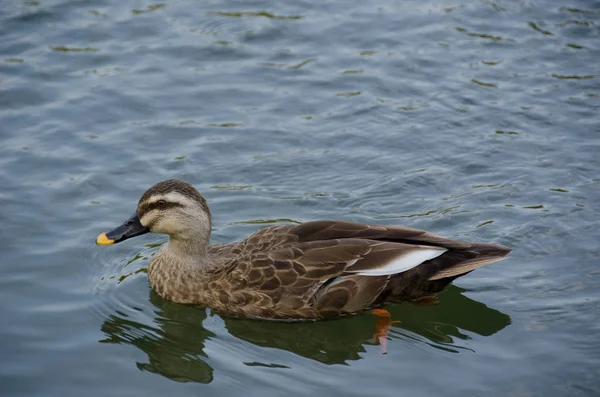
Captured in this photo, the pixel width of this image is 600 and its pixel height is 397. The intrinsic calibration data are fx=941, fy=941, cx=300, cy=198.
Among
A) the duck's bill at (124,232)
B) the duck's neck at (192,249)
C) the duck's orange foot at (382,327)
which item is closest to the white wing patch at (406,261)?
the duck's orange foot at (382,327)

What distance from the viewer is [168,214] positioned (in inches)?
368

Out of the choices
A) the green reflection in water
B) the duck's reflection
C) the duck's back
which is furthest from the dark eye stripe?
the green reflection in water

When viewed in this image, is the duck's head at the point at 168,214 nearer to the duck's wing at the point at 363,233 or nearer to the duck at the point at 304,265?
the duck at the point at 304,265

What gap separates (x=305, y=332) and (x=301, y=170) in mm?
3017

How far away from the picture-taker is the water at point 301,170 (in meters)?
8.50

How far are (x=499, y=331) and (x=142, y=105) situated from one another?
610 centimetres

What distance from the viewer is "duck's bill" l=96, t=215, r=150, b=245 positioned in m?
9.31

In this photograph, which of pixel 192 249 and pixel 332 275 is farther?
pixel 192 249

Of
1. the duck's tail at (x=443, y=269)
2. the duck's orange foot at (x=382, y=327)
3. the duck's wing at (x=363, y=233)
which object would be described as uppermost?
the duck's wing at (x=363, y=233)

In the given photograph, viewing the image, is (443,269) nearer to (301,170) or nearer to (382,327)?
(382,327)

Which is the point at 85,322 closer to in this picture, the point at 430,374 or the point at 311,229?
the point at 311,229

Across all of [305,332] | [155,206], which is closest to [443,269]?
[305,332]

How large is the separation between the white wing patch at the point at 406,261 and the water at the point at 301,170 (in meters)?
0.55

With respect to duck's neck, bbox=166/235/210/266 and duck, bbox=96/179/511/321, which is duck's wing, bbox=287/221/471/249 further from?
duck's neck, bbox=166/235/210/266
